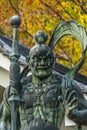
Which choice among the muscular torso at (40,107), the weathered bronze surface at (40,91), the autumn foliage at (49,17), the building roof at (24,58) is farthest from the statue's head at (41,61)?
the autumn foliage at (49,17)

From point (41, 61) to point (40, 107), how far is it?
A: 0.54 meters

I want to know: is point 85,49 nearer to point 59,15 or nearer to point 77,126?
point 77,126

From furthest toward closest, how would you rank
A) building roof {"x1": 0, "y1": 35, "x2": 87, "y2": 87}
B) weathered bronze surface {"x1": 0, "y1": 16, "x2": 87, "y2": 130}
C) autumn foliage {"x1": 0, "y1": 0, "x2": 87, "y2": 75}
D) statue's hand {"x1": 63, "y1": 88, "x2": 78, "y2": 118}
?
autumn foliage {"x1": 0, "y1": 0, "x2": 87, "y2": 75}, building roof {"x1": 0, "y1": 35, "x2": 87, "y2": 87}, weathered bronze surface {"x1": 0, "y1": 16, "x2": 87, "y2": 130}, statue's hand {"x1": 63, "y1": 88, "x2": 78, "y2": 118}

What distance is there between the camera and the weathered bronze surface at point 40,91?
27.8 ft

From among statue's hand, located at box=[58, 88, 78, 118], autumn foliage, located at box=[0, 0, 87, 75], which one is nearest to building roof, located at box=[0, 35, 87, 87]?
autumn foliage, located at box=[0, 0, 87, 75]

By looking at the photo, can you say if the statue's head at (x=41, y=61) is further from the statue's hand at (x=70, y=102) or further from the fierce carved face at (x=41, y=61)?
the statue's hand at (x=70, y=102)

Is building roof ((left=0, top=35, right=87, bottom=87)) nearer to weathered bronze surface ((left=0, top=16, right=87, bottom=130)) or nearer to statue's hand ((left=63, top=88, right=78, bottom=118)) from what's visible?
weathered bronze surface ((left=0, top=16, right=87, bottom=130))

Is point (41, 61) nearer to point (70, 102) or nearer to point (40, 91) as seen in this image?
point (40, 91)

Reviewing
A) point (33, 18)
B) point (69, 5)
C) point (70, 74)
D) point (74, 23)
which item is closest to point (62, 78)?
point (70, 74)

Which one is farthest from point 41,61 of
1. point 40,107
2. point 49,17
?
point 49,17

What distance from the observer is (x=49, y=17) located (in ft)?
59.4

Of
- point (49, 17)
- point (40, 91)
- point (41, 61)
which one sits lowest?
point (40, 91)

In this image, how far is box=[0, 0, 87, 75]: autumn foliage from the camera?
17.5m

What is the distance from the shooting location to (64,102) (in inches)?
329
